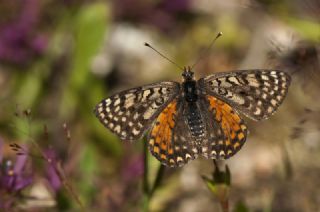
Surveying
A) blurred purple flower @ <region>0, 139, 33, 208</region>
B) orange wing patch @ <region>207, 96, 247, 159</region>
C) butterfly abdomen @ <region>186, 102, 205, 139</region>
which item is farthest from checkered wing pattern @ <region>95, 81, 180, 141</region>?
blurred purple flower @ <region>0, 139, 33, 208</region>

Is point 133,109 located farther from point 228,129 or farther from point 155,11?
point 155,11

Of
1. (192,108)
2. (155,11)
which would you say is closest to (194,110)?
(192,108)

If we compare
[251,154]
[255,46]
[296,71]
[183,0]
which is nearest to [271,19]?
[255,46]

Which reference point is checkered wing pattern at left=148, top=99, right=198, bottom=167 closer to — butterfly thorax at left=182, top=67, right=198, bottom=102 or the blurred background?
butterfly thorax at left=182, top=67, right=198, bottom=102

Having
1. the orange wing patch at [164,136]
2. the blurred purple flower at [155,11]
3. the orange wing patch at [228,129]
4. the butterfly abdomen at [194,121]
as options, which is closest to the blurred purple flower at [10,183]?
the orange wing patch at [164,136]

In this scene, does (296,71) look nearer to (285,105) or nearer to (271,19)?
(285,105)

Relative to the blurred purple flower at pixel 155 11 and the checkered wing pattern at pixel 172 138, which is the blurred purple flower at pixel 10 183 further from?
the blurred purple flower at pixel 155 11
